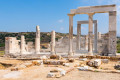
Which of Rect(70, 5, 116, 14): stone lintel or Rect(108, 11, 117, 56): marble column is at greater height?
Rect(70, 5, 116, 14): stone lintel

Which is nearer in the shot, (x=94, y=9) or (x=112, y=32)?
(x=112, y=32)

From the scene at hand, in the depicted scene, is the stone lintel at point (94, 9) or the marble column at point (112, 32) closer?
the marble column at point (112, 32)

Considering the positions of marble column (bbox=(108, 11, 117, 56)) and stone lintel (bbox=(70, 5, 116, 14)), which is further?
stone lintel (bbox=(70, 5, 116, 14))

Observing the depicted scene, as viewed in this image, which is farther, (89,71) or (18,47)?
(18,47)

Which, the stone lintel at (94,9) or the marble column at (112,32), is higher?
the stone lintel at (94,9)

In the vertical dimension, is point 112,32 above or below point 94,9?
below

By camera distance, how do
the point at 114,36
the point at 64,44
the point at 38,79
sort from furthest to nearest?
1. the point at 64,44
2. the point at 114,36
3. the point at 38,79

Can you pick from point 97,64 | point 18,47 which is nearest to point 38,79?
point 97,64

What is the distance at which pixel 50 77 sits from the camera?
8070 millimetres

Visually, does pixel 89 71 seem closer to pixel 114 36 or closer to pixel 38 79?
pixel 38 79

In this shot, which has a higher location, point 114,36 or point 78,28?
point 78,28

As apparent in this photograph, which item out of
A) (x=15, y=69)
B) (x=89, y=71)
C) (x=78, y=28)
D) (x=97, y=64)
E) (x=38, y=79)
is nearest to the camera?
(x=38, y=79)

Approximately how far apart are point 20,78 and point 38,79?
3.53ft

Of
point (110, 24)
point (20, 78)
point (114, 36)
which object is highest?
point (110, 24)
